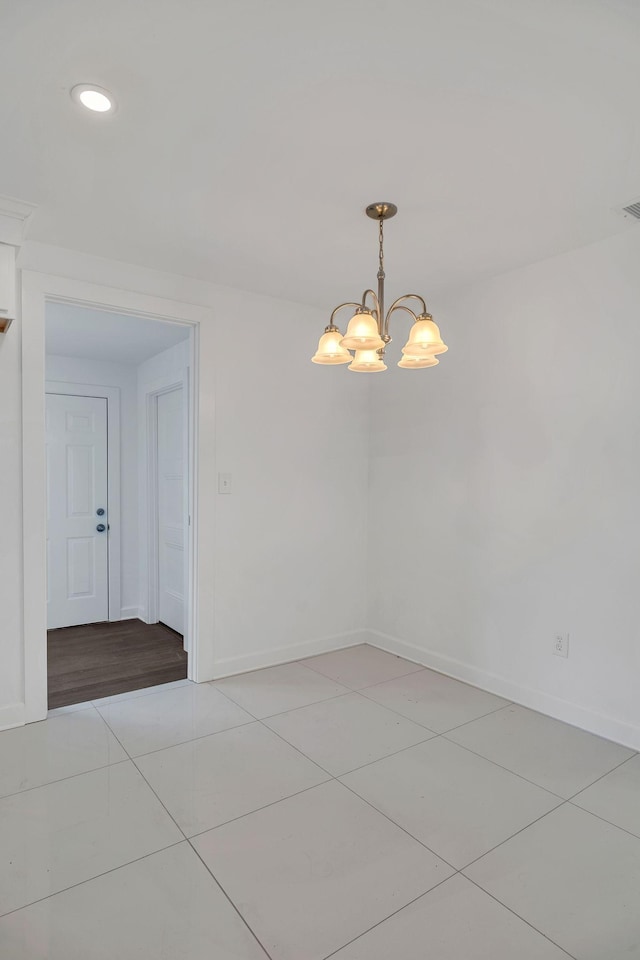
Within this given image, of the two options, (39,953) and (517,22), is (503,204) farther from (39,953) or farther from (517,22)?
(39,953)

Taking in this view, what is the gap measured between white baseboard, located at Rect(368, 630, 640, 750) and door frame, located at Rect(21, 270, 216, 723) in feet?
4.48

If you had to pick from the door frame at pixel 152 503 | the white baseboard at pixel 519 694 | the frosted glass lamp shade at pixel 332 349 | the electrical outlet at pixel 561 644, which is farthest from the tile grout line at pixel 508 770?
the door frame at pixel 152 503

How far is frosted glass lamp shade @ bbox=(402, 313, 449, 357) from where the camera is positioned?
209 cm

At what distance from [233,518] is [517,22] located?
2702 mm

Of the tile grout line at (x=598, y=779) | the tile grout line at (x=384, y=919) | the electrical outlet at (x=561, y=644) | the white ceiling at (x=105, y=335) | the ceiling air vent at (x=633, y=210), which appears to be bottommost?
the tile grout line at (x=598, y=779)

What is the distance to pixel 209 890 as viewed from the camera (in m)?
1.64

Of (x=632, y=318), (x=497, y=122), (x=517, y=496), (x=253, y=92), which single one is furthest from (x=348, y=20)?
(x=517, y=496)

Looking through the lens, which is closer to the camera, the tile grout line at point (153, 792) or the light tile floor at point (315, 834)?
the light tile floor at point (315, 834)

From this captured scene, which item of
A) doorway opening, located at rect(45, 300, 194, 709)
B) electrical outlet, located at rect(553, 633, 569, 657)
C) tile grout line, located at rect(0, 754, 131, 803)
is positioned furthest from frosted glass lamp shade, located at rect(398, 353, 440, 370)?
doorway opening, located at rect(45, 300, 194, 709)

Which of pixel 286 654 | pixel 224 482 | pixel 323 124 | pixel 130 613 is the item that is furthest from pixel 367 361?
pixel 130 613

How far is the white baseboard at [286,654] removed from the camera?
134 inches

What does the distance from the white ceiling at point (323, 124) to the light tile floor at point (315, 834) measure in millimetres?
2455

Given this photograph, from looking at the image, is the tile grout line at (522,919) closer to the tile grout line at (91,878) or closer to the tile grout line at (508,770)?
the tile grout line at (508,770)

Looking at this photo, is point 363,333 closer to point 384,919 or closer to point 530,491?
point 530,491
